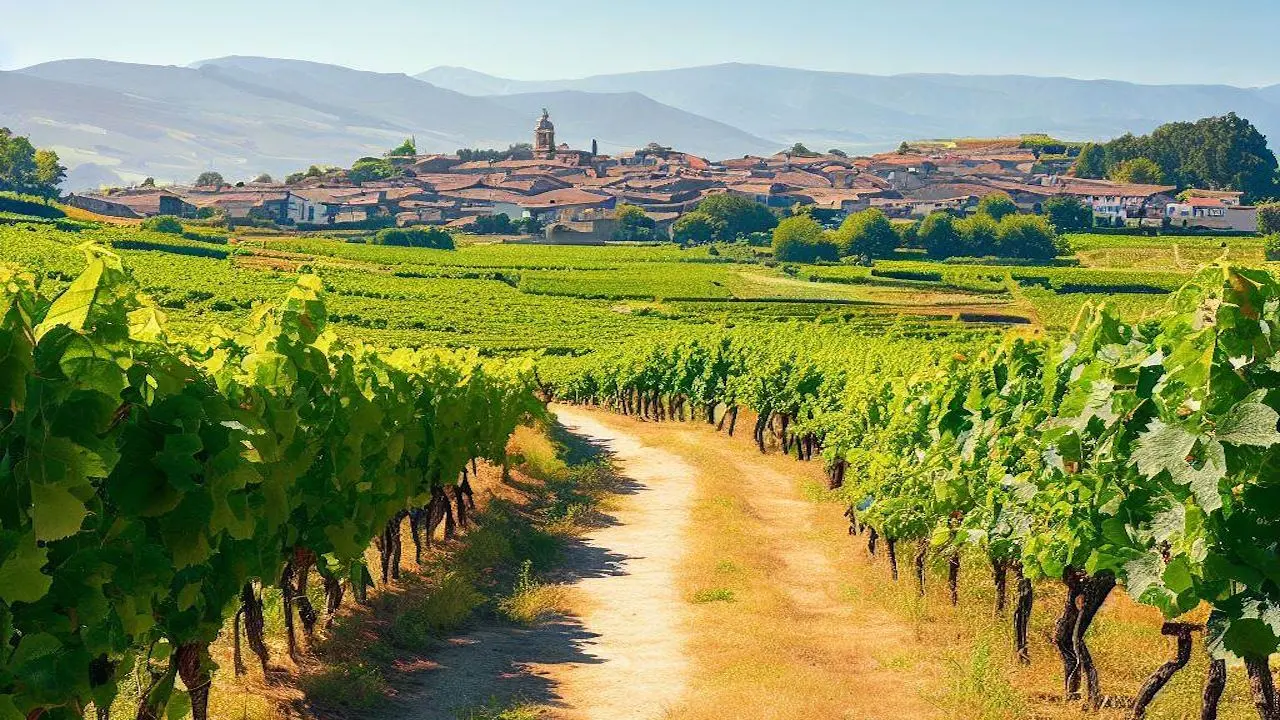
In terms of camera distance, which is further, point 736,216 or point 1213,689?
point 736,216

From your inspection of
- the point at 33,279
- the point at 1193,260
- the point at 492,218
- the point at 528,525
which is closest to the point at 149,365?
the point at 33,279

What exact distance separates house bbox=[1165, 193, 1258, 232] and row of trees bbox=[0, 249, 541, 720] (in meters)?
149

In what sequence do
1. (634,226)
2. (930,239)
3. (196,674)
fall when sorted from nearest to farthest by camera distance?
(196,674) < (930,239) < (634,226)

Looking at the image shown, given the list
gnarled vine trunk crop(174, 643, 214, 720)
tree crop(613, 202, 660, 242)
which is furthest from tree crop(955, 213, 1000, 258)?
gnarled vine trunk crop(174, 643, 214, 720)

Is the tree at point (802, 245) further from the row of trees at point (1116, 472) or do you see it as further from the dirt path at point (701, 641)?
the row of trees at point (1116, 472)

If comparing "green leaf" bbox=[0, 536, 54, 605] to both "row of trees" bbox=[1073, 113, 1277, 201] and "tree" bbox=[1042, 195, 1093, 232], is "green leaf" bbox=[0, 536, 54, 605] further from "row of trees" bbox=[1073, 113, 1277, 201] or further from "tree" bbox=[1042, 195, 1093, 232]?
"row of trees" bbox=[1073, 113, 1277, 201]

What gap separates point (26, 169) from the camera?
17788cm

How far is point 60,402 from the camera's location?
5.36 metres

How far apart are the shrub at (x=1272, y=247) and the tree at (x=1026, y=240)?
18836 mm

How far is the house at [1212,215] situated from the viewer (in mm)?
147750

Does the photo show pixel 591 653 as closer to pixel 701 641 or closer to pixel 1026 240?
pixel 701 641

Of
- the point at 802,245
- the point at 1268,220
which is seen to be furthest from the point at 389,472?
the point at 1268,220

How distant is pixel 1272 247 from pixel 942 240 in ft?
107

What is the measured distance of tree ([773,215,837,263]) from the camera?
132000mm
